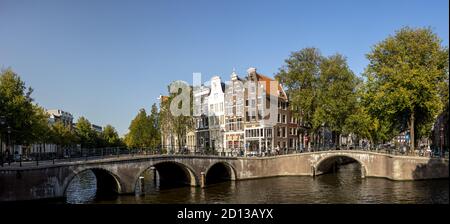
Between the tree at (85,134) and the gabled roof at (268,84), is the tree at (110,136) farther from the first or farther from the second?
the gabled roof at (268,84)

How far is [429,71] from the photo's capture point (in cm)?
4225

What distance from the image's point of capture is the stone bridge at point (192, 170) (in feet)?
102

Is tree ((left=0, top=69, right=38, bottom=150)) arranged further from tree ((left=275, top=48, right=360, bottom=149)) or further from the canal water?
tree ((left=275, top=48, right=360, bottom=149))

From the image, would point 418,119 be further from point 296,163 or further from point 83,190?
point 83,190

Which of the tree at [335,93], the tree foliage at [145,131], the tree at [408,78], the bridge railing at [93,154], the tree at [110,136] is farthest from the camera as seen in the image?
the tree at [110,136]

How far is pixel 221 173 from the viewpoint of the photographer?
51594 mm

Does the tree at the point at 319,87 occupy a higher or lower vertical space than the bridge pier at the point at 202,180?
higher

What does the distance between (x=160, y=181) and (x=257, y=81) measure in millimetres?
24306

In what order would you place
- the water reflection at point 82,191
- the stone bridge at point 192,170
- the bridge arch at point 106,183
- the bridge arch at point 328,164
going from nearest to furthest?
1. the stone bridge at point 192,170
2. the water reflection at point 82,191
3. the bridge arch at point 106,183
4. the bridge arch at point 328,164

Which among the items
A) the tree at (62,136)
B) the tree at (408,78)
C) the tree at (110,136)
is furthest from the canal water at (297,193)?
the tree at (110,136)

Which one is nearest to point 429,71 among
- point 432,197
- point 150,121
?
point 432,197

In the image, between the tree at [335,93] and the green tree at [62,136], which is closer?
the tree at [335,93]

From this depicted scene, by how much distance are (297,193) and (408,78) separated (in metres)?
16.6

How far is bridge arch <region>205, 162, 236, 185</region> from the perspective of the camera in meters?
49.1
